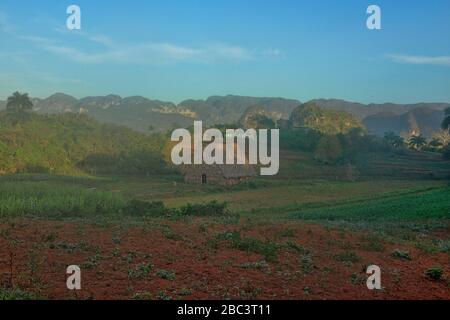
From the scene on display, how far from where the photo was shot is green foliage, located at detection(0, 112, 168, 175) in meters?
58.9

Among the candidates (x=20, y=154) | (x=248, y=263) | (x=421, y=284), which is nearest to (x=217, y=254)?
(x=248, y=263)

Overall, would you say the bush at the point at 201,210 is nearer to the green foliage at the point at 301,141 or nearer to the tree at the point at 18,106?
the green foliage at the point at 301,141

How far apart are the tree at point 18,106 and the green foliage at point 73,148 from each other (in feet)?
4.64

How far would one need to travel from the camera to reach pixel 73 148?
71312 mm

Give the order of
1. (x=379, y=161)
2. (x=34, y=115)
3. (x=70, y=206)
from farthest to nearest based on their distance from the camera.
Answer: (x=34, y=115) < (x=379, y=161) < (x=70, y=206)

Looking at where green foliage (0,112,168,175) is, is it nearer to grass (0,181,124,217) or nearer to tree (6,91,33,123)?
tree (6,91,33,123)

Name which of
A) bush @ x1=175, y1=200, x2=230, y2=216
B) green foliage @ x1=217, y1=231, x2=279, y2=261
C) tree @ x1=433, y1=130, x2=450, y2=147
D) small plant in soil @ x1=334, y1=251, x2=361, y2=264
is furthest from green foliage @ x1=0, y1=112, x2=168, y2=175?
tree @ x1=433, y1=130, x2=450, y2=147

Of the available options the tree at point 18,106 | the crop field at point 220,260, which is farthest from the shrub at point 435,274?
the tree at point 18,106

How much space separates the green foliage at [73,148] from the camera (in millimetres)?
58875

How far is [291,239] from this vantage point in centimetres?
1426

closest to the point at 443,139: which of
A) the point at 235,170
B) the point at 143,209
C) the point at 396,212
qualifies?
the point at 235,170

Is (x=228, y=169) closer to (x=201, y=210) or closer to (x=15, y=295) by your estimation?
(x=201, y=210)

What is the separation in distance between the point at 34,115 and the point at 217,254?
262 ft
